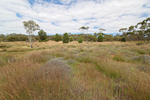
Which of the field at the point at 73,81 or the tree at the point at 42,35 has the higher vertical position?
the tree at the point at 42,35

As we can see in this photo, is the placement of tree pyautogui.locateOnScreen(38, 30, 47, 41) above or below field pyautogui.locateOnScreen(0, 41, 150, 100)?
above

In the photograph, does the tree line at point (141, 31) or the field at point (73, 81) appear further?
the tree line at point (141, 31)

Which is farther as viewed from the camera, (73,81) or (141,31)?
(141,31)

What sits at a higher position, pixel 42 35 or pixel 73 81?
pixel 42 35

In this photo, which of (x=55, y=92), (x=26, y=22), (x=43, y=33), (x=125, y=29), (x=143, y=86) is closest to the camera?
(x=55, y=92)

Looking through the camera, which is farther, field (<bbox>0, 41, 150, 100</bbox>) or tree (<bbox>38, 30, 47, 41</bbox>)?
tree (<bbox>38, 30, 47, 41</bbox>)

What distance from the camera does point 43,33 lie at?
4472cm

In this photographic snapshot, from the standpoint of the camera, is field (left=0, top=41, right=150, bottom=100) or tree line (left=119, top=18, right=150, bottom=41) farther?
tree line (left=119, top=18, right=150, bottom=41)

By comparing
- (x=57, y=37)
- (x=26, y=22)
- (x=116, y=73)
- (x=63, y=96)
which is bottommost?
(x=116, y=73)

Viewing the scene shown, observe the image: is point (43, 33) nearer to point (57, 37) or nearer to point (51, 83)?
point (57, 37)

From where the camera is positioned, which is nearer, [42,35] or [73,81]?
[73,81]

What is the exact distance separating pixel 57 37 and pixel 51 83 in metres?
Answer: 52.6

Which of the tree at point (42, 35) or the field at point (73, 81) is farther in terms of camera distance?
the tree at point (42, 35)

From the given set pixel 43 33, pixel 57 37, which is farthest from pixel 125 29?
pixel 43 33
